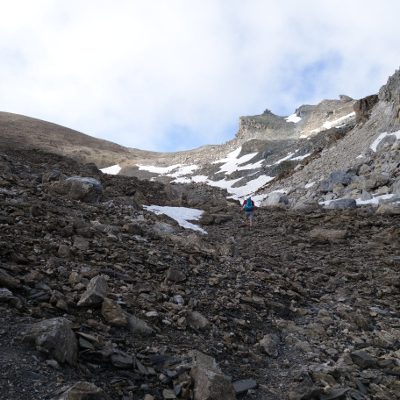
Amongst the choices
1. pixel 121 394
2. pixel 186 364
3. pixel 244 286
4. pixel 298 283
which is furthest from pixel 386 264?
pixel 121 394

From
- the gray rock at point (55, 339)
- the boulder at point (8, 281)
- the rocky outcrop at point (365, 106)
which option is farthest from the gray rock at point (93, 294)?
the rocky outcrop at point (365, 106)

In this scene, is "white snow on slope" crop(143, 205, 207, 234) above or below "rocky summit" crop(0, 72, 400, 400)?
above

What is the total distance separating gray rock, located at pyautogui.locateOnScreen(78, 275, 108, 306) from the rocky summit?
0.02 metres

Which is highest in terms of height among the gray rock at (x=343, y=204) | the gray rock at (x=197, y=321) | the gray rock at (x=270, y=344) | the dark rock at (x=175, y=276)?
the gray rock at (x=343, y=204)

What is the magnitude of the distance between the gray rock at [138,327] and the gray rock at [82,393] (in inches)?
65.5

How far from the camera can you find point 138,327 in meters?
5.30

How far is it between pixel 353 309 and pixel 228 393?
4433 millimetres

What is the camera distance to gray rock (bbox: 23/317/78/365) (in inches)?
158

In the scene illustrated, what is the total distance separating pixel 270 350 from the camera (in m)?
5.88

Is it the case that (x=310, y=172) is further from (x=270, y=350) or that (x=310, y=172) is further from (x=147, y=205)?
(x=270, y=350)

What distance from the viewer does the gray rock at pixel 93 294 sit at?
5.39m

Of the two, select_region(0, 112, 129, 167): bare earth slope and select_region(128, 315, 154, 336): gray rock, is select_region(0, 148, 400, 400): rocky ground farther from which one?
select_region(0, 112, 129, 167): bare earth slope

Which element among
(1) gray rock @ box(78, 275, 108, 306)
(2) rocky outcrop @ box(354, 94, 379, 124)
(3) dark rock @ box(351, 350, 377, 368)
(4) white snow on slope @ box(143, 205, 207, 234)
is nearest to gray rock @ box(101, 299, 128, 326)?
(1) gray rock @ box(78, 275, 108, 306)

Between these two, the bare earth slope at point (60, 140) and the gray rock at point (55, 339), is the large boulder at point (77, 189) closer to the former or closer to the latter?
the gray rock at point (55, 339)
